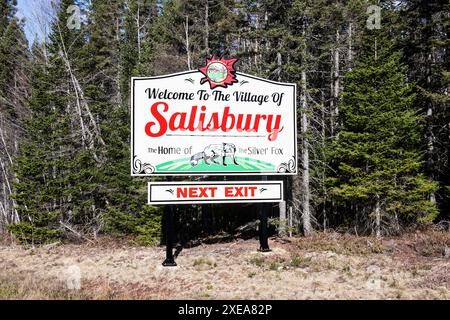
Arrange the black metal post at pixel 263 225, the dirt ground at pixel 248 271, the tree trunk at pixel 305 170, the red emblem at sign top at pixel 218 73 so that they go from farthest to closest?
the tree trunk at pixel 305 170
the black metal post at pixel 263 225
the red emblem at sign top at pixel 218 73
the dirt ground at pixel 248 271

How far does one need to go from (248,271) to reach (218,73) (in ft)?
20.2

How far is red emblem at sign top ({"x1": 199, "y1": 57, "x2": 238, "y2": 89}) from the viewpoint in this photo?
1272cm

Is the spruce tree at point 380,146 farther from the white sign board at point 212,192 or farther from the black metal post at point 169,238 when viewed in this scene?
the black metal post at point 169,238

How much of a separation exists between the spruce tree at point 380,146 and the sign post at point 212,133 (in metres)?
4.28

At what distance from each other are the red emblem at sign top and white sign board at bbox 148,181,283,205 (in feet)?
10.4

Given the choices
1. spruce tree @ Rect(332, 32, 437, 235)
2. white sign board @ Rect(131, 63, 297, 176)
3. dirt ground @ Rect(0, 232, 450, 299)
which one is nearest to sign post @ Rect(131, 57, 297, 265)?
white sign board @ Rect(131, 63, 297, 176)

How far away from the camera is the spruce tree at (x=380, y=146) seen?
52.3 ft

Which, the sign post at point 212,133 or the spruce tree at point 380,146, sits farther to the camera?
the spruce tree at point 380,146

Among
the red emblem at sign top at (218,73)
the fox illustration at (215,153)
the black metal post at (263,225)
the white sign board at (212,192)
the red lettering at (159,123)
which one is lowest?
the black metal post at (263,225)

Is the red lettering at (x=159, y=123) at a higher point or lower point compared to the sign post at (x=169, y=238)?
higher

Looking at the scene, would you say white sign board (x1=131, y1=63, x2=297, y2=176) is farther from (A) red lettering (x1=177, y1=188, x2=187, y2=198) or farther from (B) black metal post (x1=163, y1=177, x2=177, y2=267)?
(B) black metal post (x1=163, y1=177, x2=177, y2=267)

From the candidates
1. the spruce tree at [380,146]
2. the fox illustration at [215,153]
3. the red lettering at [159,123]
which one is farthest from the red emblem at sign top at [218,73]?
the spruce tree at [380,146]

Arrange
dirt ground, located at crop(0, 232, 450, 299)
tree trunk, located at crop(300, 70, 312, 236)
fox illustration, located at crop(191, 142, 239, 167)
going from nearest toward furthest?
dirt ground, located at crop(0, 232, 450, 299) → fox illustration, located at crop(191, 142, 239, 167) → tree trunk, located at crop(300, 70, 312, 236)
